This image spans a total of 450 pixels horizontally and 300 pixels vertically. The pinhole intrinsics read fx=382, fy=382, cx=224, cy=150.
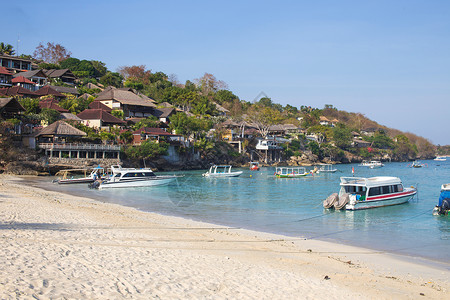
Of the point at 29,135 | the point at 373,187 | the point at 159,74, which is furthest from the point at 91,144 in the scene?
the point at 159,74

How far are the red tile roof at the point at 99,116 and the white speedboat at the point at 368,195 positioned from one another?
47576mm

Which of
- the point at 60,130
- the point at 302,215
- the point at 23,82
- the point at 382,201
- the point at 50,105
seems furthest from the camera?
the point at 23,82

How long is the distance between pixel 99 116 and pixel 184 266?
192 feet

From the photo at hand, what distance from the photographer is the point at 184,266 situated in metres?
11.2

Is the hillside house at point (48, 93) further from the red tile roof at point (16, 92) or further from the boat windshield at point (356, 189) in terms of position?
the boat windshield at point (356, 189)

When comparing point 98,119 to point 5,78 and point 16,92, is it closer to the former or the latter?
point 16,92

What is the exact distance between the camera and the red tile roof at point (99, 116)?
65688 mm

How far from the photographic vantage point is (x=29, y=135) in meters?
53.2

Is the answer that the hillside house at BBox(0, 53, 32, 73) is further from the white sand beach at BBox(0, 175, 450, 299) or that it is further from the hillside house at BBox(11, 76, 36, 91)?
the white sand beach at BBox(0, 175, 450, 299)

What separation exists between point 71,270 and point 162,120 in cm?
7421

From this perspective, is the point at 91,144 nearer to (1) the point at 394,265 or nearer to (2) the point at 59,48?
(1) the point at 394,265

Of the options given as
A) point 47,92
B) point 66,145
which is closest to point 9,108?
point 66,145

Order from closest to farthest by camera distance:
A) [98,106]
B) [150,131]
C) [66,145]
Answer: [66,145] → [150,131] → [98,106]

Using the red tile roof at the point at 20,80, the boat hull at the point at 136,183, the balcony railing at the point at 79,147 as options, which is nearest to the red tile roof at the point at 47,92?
the red tile roof at the point at 20,80
